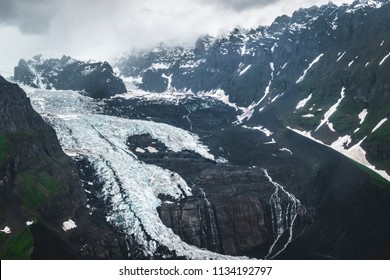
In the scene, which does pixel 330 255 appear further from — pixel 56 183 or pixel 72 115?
pixel 72 115

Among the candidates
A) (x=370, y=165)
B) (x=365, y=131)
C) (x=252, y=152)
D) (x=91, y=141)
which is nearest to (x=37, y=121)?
(x=91, y=141)

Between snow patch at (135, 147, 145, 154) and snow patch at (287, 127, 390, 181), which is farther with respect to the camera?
snow patch at (135, 147, 145, 154)

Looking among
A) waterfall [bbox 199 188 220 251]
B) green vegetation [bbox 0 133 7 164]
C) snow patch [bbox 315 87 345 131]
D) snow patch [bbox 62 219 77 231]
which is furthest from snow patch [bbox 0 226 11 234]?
snow patch [bbox 315 87 345 131]

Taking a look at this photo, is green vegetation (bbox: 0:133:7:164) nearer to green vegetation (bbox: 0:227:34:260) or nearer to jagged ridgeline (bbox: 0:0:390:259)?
jagged ridgeline (bbox: 0:0:390:259)

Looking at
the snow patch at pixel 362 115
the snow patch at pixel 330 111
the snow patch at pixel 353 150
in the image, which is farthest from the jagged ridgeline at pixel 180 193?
the snow patch at pixel 330 111

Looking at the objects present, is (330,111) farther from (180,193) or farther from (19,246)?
(19,246)

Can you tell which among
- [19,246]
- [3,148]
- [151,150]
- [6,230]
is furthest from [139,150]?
[19,246]
